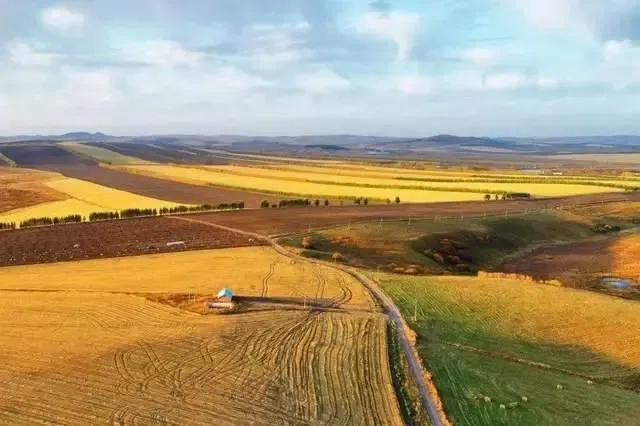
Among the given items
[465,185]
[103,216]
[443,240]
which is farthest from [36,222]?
[465,185]

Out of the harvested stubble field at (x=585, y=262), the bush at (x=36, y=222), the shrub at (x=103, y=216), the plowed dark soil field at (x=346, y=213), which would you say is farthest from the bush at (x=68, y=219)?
the harvested stubble field at (x=585, y=262)

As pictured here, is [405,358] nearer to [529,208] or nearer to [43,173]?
[529,208]

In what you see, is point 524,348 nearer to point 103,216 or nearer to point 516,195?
point 103,216

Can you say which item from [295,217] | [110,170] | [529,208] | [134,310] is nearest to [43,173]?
[110,170]

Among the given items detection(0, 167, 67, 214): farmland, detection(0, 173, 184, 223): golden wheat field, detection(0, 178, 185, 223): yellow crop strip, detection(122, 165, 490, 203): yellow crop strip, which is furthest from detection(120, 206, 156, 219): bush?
detection(122, 165, 490, 203): yellow crop strip

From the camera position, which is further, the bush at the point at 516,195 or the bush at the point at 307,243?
the bush at the point at 516,195

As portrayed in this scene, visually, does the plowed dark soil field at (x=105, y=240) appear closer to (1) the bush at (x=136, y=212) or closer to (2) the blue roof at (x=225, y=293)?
(1) the bush at (x=136, y=212)

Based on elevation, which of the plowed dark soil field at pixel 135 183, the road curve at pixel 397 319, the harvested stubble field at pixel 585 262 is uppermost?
the plowed dark soil field at pixel 135 183
